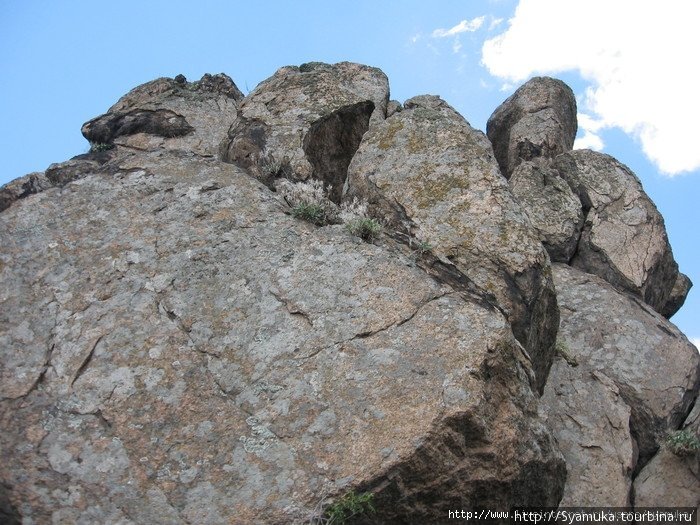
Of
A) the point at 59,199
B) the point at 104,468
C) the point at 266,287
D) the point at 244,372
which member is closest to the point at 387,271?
the point at 266,287

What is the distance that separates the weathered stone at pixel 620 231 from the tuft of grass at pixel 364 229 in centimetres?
624

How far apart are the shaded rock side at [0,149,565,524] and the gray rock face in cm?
2

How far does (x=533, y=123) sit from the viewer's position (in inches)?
653

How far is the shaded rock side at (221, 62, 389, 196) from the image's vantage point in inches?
424

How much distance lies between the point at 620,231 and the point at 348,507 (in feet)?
30.9

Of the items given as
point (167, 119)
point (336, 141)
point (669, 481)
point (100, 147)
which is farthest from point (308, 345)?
point (167, 119)

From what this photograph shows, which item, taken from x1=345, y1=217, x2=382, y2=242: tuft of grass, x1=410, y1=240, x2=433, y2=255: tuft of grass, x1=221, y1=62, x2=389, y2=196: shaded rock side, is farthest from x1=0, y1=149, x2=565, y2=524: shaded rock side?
x1=221, y1=62, x2=389, y2=196: shaded rock side

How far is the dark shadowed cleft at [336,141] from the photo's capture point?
11117 millimetres

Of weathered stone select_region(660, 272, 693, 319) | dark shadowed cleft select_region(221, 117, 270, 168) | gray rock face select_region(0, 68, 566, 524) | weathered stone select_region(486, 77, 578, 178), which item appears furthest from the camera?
weathered stone select_region(486, 77, 578, 178)

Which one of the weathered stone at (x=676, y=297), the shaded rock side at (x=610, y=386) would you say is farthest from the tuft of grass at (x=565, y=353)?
the weathered stone at (x=676, y=297)

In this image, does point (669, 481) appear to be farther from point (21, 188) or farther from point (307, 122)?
point (21, 188)

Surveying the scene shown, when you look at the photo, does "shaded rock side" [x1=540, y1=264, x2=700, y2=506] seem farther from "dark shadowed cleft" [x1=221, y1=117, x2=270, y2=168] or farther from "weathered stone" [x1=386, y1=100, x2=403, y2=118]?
"dark shadowed cleft" [x1=221, y1=117, x2=270, y2=168]

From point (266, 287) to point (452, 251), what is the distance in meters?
2.65

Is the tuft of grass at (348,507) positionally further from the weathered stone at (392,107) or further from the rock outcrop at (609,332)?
the weathered stone at (392,107)
